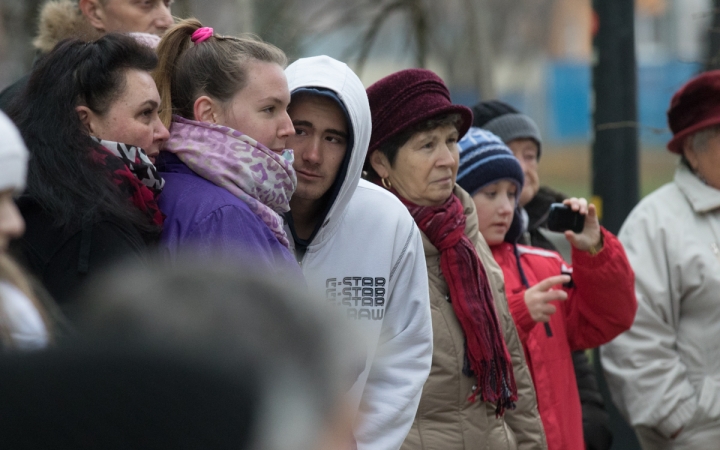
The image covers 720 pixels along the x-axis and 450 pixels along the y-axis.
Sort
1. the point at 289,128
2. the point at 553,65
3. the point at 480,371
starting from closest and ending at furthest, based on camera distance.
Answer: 1. the point at 289,128
2. the point at 480,371
3. the point at 553,65

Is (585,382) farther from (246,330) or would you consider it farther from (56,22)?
(246,330)

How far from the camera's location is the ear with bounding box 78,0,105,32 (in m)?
3.91

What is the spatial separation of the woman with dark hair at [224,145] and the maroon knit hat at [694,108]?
7.98ft

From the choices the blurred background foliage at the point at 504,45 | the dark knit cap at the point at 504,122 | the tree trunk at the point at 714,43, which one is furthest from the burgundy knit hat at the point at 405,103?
the tree trunk at the point at 714,43

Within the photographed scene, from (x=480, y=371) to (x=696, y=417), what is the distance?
1524 mm

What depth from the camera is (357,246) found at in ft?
10.2

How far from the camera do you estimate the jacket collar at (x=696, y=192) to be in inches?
178

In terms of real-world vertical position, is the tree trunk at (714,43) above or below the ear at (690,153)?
above

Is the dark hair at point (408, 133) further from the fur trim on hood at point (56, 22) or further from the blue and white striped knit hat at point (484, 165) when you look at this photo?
the fur trim on hood at point (56, 22)

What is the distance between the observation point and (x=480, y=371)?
337cm

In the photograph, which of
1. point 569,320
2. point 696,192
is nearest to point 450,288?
point 569,320

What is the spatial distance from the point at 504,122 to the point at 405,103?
1.28 metres

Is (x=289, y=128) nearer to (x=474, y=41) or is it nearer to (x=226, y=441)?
(x=226, y=441)

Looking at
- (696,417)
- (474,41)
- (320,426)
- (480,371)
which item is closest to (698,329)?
(696,417)
